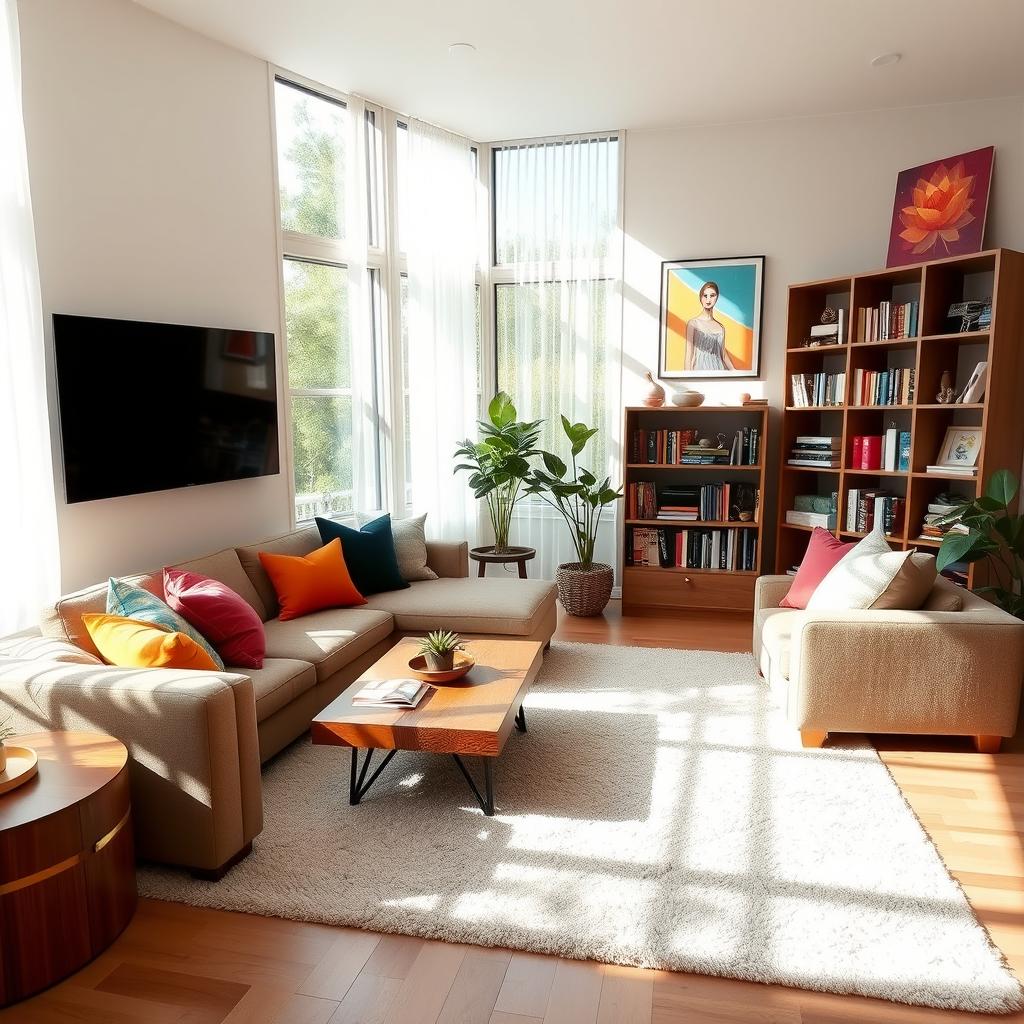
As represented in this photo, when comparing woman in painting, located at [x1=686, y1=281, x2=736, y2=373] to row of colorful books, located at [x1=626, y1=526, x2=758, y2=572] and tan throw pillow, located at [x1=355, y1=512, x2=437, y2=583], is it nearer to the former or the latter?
row of colorful books, located at [x1=626, y1=526, x2=758, y2=572]

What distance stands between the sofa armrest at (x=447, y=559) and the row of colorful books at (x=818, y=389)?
2.35 metres

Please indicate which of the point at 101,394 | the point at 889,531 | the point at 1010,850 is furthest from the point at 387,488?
the point at 1010,850

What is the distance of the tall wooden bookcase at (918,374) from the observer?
4.31m

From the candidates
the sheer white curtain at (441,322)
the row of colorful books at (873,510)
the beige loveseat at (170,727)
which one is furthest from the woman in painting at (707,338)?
the beige loveseat at (170,727)

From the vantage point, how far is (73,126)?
3305 mm

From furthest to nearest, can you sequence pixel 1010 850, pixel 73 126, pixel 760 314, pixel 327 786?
pixel 760 314, pixel 73 126, pixel 327 786, pixel 1010 850

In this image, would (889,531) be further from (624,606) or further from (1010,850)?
(1010,850)

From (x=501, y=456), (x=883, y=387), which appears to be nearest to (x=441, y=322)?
(x=501, y=456)

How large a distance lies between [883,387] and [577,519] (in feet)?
6.86

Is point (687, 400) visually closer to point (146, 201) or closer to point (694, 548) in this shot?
point (694, 548)

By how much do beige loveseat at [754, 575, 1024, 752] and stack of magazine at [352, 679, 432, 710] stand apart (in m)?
1.51

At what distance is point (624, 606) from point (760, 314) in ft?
7.02

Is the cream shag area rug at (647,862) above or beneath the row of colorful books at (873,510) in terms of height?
beneath

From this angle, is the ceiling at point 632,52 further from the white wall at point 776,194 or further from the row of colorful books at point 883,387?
the row of colorful books at point 883,387
